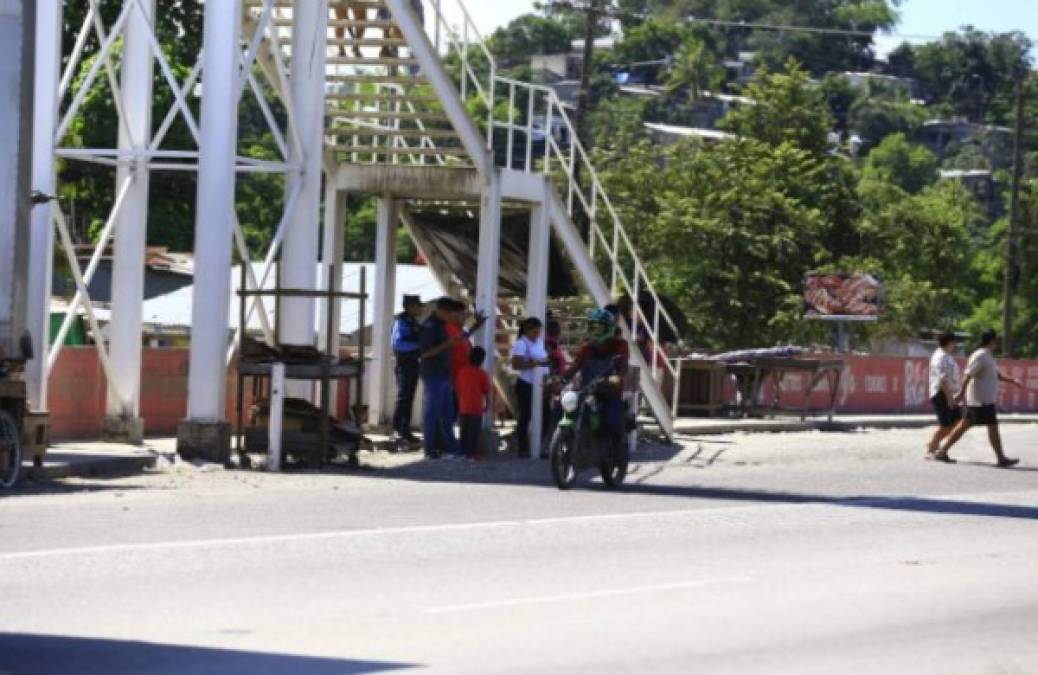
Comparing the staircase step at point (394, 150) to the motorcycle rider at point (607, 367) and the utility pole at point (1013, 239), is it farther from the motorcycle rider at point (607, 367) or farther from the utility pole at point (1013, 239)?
the utility pole at point (1013, 239)

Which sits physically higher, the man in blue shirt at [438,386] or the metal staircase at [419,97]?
the metal staircase at [419,97]

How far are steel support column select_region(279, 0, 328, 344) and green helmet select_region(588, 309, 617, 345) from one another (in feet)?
15.1

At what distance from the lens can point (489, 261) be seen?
2652 cm

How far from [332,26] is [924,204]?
52.3 metres

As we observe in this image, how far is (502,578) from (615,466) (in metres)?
7.94

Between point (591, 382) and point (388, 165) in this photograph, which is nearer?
point (591, 382)

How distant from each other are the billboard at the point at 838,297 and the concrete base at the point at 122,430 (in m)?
29.8

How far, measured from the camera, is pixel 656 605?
41.0ft

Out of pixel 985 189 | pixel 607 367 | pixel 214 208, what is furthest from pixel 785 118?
pixel 985 189

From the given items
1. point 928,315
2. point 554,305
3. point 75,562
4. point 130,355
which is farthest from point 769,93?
point 75,562

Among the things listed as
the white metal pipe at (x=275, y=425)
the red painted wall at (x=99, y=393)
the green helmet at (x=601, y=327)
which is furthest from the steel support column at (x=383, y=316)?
the green helmet at (x=601, y=327)

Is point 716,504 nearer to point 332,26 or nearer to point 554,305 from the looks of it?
point 332,26

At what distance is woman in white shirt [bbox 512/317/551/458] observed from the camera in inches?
1021

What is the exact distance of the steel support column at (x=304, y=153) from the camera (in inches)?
967
